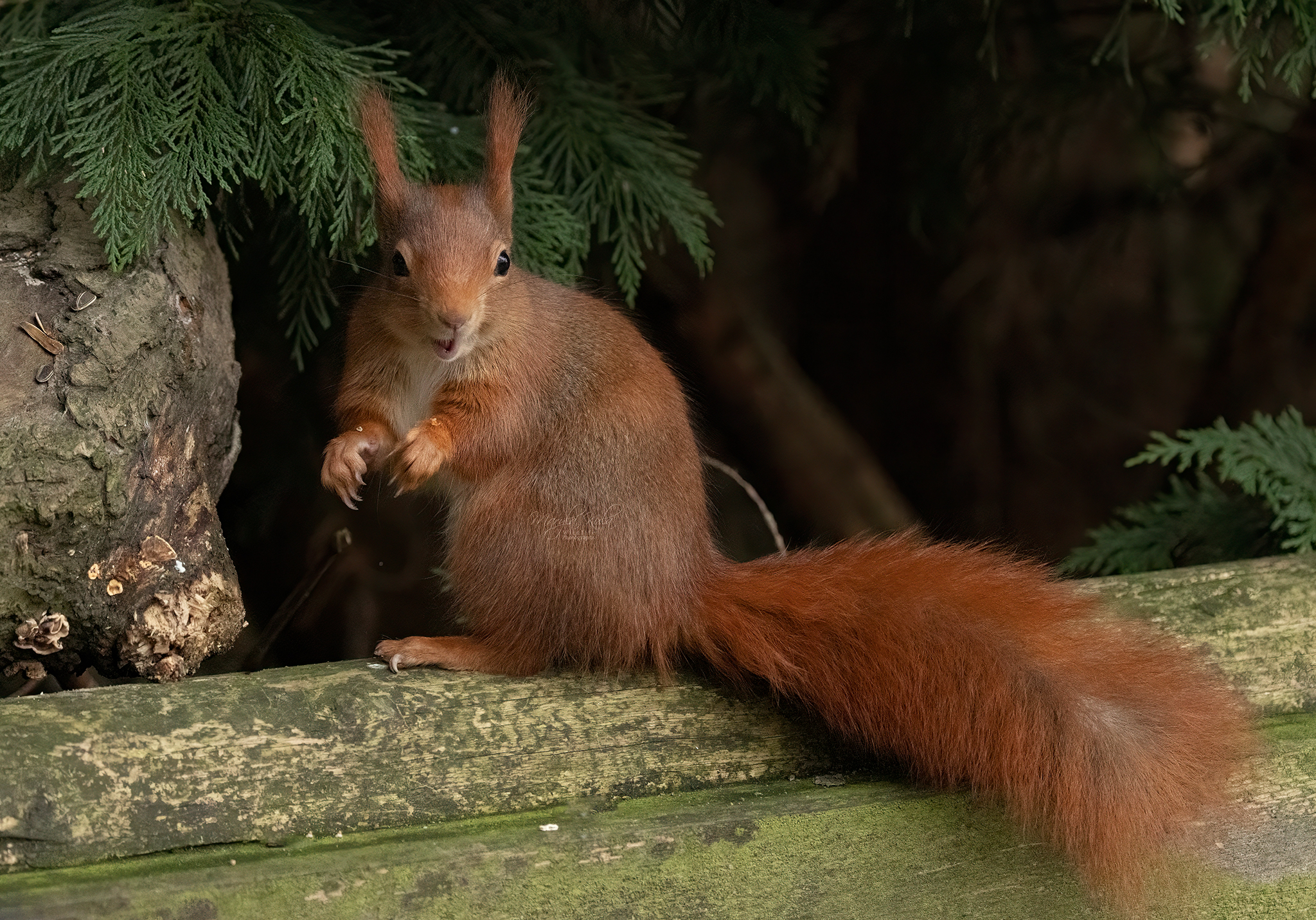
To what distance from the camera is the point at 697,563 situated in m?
1.45

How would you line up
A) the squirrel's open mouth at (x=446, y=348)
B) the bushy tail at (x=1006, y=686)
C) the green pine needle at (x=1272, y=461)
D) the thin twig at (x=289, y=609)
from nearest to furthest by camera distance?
the bushy tail at (x=1006, y=686)
the squirrel's open mouth at (x=446, y=348)
the green pine needle at (x=1272, y=461)
the thin twig at (x=289, y=609)

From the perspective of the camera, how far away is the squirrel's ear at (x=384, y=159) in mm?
1493

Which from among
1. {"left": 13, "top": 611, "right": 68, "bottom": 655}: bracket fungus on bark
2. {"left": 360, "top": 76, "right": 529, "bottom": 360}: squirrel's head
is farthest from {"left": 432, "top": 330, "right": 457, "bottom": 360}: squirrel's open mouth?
→ {"left": 13, "top": 611, "right": 68, "bottom": 655}: bracket fungus on bark

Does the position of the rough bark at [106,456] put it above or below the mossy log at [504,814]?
above

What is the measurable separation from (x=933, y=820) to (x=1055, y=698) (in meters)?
0.18

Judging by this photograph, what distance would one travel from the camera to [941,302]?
11.1 feet

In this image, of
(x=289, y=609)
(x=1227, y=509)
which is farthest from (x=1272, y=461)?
(x=289, y=609)

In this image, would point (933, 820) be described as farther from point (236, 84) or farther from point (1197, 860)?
point (236, 84)

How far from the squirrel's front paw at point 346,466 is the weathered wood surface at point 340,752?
21 centimetres

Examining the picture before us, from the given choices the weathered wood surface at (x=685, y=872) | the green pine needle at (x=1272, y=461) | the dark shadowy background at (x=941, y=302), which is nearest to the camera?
the weathered wood surface at (x=685, y=872)

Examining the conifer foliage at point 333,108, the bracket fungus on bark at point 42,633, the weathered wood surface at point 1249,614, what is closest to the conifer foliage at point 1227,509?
the weathered wood surface at point 1249,614

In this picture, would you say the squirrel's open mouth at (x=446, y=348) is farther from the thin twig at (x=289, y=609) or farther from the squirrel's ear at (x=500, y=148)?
the thin twig at (x=289, y=609)

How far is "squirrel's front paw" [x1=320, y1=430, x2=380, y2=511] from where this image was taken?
1.47m

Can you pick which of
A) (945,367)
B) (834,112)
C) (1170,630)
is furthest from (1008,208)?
(1170,630)
